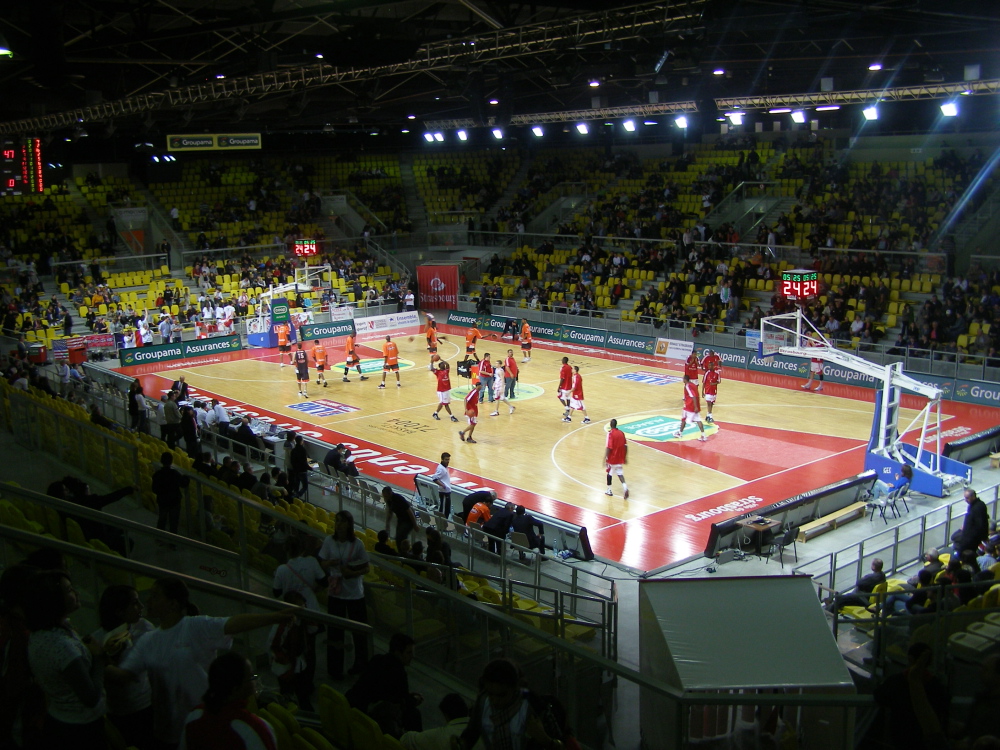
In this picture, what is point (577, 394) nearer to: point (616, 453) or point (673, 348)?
point (616, 453)

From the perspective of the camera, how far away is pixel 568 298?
3953cm

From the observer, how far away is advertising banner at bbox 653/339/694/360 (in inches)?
1268

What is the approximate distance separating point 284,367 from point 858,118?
24498mm

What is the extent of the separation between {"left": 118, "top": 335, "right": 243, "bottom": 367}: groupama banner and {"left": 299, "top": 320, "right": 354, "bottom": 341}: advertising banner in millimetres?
2767

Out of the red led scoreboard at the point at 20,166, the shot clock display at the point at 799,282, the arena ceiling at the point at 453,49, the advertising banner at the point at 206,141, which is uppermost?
the arena ceiling at the point at 453,49

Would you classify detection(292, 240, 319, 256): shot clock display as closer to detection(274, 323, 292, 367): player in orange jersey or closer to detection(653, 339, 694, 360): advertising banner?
detection(274, 323, 292, 367): player in orange jersey

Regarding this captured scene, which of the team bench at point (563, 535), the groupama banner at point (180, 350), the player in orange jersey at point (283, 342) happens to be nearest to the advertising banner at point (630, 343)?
the player in orange jersey at point (283, 342)

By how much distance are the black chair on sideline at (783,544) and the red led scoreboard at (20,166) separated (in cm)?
2059

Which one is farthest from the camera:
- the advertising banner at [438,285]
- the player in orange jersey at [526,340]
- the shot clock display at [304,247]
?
the advertising banner at [438,285]

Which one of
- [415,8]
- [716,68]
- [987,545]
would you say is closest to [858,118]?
[716,68]

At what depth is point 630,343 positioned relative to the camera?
34.2 meters

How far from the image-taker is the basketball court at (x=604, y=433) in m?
17.9

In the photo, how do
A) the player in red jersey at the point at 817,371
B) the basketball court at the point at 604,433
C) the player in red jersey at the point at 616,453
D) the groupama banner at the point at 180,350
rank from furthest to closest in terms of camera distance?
the groupama banner at the point at 180,350, the player in red jersey at the point at 817,371, the basketball court at the point at 604,433, the player in red jersey at the point at 616,453

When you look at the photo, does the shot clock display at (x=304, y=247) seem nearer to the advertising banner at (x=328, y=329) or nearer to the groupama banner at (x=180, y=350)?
the advertising banner at (x=328, y=329)
